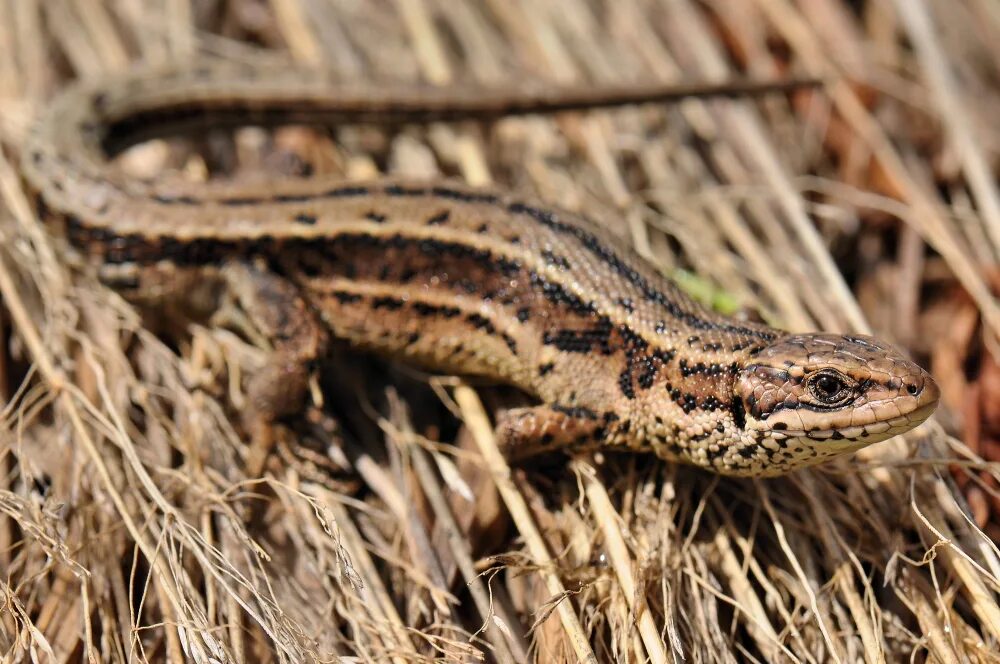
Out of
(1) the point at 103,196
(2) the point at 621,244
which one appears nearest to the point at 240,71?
(1) the point at 103,196

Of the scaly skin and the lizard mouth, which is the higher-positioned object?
the scaly skin

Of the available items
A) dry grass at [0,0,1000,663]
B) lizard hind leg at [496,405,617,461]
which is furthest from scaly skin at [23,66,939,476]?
dry grass at [0,0,1000,663]

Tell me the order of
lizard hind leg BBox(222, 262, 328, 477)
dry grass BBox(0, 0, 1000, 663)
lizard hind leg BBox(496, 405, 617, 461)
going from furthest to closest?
lizard hind leg BBox(222, 262, 328, 477) < lizard hind leg BBox(496, 405, 617, 461) < dry grass BBox(0, 0, 1000, 663)

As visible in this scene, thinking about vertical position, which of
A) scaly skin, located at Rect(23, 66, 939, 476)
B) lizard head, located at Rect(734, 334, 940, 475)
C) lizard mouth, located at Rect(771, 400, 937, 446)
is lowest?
lizard mouth, located at Rect(771, 400, 937, 446)

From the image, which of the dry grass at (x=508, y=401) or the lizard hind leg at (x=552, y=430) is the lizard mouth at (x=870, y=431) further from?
the lizard hind leg at (x=552, y=430)

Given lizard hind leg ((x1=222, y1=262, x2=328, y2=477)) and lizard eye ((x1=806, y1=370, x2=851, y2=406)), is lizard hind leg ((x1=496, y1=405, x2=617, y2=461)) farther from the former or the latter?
lizard hind leg ((x1=222, y1=262, x2=328, y2=477))

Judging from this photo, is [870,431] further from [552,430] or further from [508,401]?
[508,401]

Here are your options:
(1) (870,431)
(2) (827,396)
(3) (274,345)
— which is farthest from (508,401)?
(1) (870,431)

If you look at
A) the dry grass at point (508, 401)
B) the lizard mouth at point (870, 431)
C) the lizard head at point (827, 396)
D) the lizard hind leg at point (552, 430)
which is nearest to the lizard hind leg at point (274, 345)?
the dry grass at point (508, 401)
